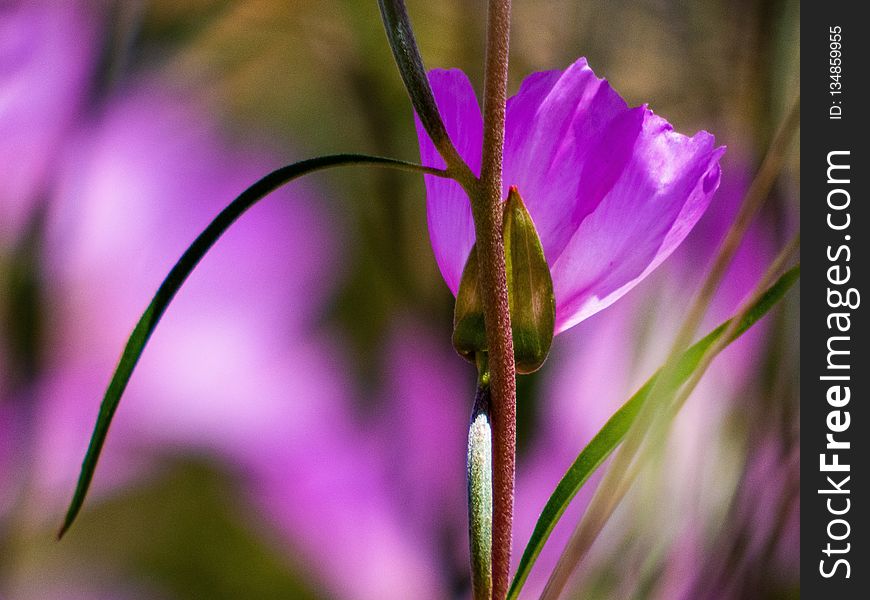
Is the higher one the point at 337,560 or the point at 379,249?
the point at 379,249

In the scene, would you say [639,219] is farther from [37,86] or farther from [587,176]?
[37,86]

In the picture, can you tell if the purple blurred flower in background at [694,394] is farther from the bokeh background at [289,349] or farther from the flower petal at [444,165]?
the flower petal at [444,165]

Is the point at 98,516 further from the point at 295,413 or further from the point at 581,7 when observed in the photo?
the point at 581,7

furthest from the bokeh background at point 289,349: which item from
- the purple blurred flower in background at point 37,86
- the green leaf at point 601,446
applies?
the green leaf at point 601,446

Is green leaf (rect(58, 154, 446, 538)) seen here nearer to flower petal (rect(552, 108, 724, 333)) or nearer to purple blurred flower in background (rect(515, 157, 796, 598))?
flower petal (rect(552, 108, 724, 333))

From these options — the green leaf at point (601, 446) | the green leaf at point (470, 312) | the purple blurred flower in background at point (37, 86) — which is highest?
the purple blurred flower in background at point (37, 86)

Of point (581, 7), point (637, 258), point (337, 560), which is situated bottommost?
point (337, 560)
